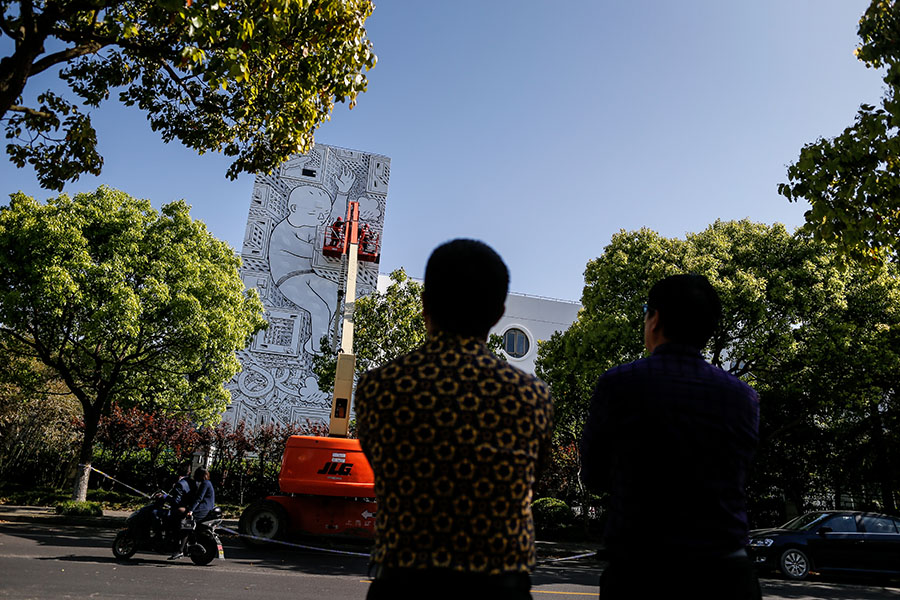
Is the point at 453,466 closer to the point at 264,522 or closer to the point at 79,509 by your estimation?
the point at 264,522

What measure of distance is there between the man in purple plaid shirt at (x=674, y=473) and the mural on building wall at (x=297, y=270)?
26.5 meters

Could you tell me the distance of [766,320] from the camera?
15656 millimetres

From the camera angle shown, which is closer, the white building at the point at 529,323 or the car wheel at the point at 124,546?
the car wheel at the point at 124,546

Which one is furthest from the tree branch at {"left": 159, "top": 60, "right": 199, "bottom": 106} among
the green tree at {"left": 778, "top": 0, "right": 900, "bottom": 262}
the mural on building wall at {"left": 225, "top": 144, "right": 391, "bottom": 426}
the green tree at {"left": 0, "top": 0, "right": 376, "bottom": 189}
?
the mural on building wall at {"left": 225, "top": 144, "right": 391, "bottom": 426}

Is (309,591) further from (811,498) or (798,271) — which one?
(811,498)

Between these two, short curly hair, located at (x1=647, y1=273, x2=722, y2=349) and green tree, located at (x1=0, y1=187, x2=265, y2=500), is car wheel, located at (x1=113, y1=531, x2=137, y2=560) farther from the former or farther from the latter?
short curly hair, located at (x1=647, y1=273, x2=722, y2=349)

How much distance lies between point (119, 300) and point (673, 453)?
15.7m

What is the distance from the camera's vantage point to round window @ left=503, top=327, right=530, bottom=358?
31.6 metres

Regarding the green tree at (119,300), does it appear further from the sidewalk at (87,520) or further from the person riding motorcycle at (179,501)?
the person riding motorcycle at (179,501)

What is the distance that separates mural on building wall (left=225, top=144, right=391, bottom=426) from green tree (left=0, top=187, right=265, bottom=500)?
9330 millimetres

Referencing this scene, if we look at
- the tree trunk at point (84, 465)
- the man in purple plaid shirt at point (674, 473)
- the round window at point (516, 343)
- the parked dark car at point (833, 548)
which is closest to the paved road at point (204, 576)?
the parked dark car at point (833, 548)

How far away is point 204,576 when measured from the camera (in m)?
8.30

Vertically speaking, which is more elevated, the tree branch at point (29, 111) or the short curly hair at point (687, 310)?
the tree branch at point (29, 111)

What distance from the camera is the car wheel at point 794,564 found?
12.2 m
